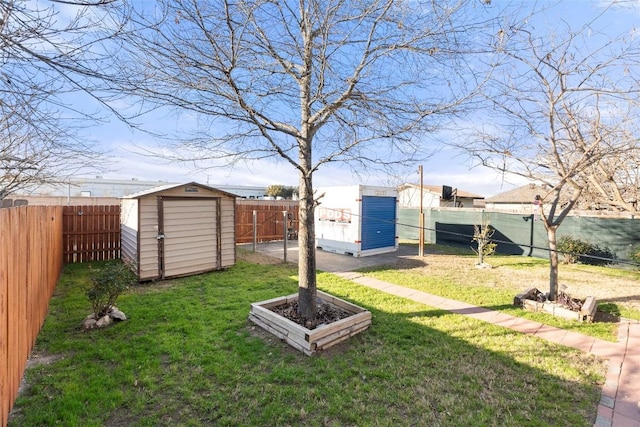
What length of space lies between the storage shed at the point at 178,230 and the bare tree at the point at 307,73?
3437 mm

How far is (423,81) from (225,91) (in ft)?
7.07

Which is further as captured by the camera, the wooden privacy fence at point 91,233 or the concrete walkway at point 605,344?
the wooden privacy fence at point 91,233

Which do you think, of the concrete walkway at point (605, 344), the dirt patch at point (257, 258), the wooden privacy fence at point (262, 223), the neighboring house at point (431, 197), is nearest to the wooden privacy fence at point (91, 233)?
the dirt patch at point (257, 258)

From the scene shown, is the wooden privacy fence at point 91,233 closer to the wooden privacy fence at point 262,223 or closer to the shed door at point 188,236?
the shed door at point 188,236

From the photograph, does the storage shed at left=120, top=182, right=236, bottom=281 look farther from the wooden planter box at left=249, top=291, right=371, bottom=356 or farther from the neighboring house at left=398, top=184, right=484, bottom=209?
the neighboring house at left=398, top=184, right=484, bottom=209

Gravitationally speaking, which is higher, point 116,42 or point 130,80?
point 116,42

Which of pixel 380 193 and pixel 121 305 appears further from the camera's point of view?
pixel 380 193

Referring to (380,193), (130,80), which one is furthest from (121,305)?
(380,193)

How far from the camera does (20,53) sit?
2.07 meters

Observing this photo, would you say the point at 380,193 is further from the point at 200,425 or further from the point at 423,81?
the point at 200,425

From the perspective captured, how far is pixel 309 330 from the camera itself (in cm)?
339

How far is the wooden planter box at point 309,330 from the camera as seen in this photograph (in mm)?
3340

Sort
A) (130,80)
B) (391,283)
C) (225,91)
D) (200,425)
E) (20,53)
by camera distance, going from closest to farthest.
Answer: (20,53)
(200,425)
(130,80)
(225,91)
(391,283)

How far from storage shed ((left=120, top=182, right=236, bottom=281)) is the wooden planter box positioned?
126 inches
